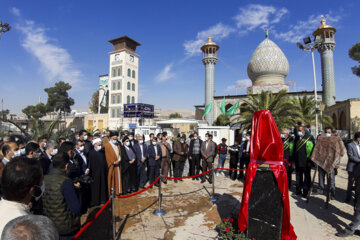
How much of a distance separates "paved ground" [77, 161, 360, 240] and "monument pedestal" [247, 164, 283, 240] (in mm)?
823

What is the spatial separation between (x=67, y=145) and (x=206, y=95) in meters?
28.2

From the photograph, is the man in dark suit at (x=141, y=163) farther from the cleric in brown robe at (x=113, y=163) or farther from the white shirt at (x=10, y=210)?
the white shirt at (x=10, y=210)

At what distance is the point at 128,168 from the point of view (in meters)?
6.08

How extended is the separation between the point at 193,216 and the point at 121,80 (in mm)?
36205

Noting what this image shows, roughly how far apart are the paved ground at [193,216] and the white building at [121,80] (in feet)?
104

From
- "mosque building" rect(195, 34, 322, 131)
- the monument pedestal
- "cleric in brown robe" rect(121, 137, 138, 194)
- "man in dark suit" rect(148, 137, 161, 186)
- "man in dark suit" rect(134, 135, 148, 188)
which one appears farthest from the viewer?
"mosque building" rect(195, 34, 322, 131)

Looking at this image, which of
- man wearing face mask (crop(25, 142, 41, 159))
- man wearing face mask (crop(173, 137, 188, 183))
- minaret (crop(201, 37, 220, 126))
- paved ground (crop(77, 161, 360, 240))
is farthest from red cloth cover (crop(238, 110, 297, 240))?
minaret (crop(201, 37, 220, 126))

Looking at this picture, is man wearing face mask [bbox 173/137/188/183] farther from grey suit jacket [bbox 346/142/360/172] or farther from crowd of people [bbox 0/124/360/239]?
grey suit jacket [bbox 346/142/360/172]

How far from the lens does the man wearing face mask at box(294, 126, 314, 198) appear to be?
18.2 feet

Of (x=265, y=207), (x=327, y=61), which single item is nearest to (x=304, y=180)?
(x=265, y=207)

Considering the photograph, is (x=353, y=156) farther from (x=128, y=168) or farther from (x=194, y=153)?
(x=128, y=168)

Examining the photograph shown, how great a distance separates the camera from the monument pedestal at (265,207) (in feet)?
10.1

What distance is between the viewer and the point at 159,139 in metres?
8.46

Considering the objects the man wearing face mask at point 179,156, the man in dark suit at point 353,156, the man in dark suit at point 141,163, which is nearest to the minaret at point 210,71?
the man wearing face mask at point 179,156
